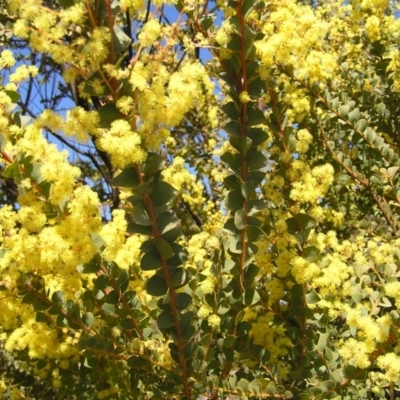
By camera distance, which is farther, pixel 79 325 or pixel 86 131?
pixel 79 325

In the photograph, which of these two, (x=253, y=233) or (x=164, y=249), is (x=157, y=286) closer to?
(x=164, y=249)

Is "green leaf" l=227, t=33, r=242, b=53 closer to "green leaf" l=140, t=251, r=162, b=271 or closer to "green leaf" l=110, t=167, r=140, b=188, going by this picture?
"green leaf" l=110, t=167, r=140, b=188

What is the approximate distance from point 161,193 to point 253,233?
432mm

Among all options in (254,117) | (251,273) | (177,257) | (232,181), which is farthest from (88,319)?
(254,117)

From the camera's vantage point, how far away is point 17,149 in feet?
5.25

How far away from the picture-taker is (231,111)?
1811 mm

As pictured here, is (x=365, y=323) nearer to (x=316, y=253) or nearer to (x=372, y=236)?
(x=316, y=253)

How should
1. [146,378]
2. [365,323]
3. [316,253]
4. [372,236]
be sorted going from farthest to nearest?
1. [372,236]
2. [146,378]
3. [316,253]
4. [365,323]

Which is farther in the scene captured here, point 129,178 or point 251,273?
point 251,273

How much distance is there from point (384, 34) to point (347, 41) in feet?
3.08

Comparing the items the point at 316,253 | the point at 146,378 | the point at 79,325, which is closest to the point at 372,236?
the point at 316,253

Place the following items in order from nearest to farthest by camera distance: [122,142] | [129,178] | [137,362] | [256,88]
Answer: [122,142], [129,178], [256,88], [137,362]

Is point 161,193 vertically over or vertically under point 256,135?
under

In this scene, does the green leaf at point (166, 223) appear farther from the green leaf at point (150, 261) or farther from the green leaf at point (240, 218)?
the green leaf at point (240, 218)
